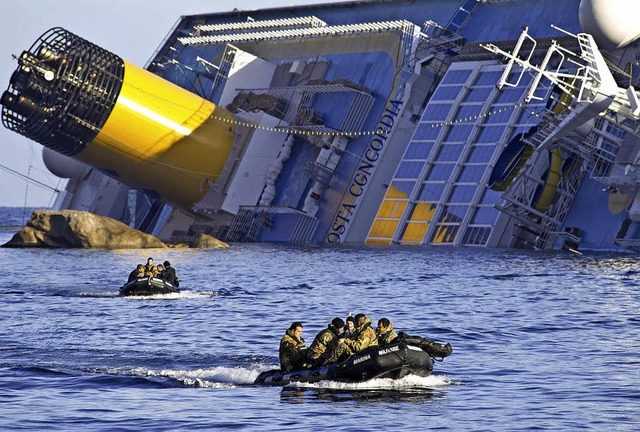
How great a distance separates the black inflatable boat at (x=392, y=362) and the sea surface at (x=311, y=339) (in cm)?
26

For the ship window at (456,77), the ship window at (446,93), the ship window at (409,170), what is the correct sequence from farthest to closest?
the ship window at (456,77)
the ship window at (446,93)
the ship window at (409,170)

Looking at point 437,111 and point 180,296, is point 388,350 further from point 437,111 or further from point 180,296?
point 437,111

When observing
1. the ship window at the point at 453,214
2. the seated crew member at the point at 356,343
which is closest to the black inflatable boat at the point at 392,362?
the seated crew member at the point at 356,343

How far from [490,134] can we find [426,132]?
20.2ft

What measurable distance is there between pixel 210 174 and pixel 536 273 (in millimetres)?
39498

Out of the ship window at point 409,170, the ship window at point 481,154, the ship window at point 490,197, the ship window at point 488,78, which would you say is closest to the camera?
the ship window at point 490,197

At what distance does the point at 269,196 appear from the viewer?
96688 millimetres

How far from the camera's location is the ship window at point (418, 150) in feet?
289

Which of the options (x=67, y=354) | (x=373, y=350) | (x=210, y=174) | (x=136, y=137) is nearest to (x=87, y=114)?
(x=136, y=137)

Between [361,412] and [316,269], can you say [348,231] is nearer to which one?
[316,269]

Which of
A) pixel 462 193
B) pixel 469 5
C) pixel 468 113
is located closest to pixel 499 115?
pixel 468 113

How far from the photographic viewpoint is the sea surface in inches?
1151

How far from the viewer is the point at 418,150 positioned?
8869 centimetres

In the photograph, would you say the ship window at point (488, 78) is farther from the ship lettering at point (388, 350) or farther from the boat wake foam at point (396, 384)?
the ship lettering at point (388, 350)
